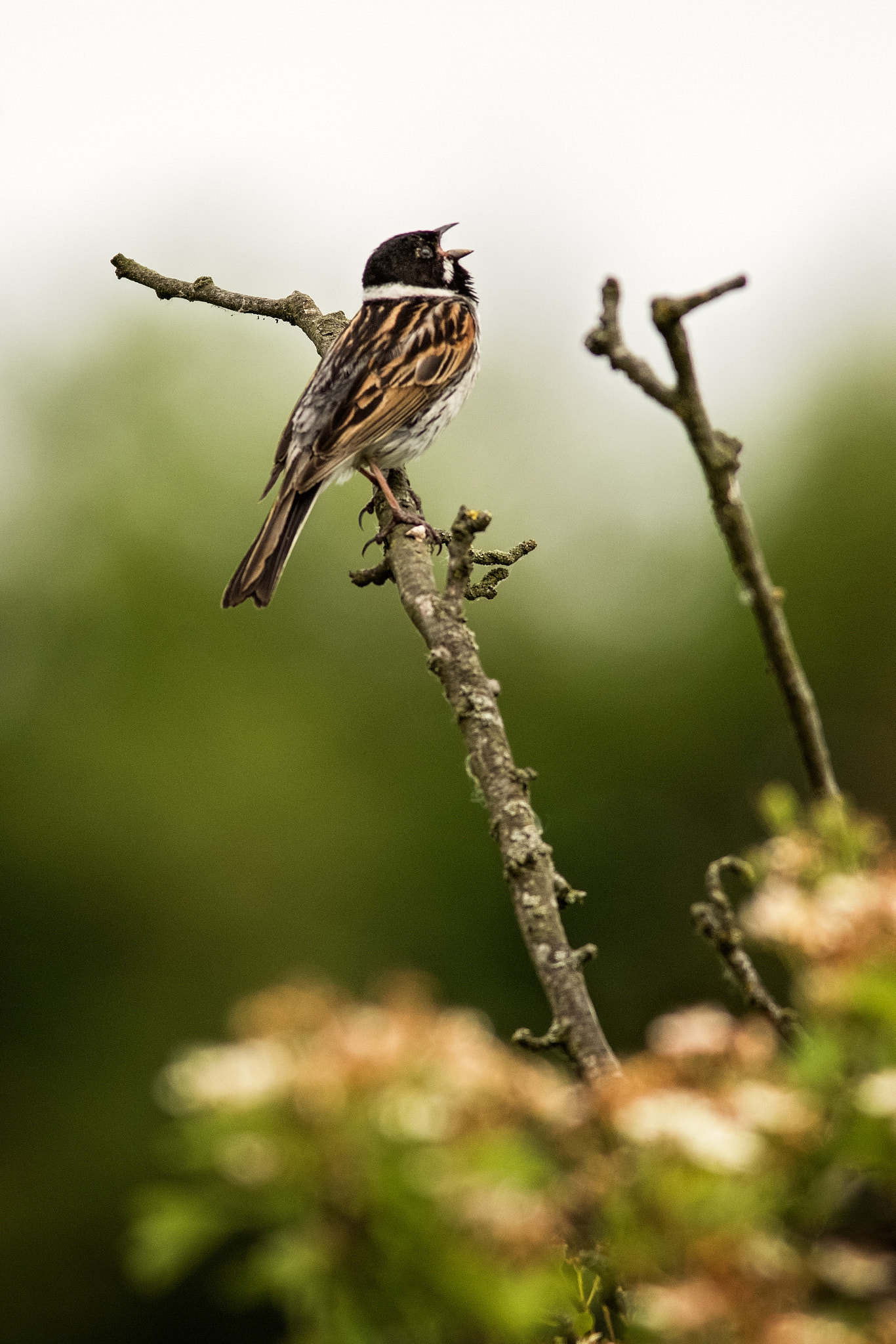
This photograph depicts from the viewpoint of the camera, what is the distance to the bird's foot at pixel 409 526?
11.7 feet

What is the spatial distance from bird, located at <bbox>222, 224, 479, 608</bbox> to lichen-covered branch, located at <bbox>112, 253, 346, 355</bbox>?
8cm

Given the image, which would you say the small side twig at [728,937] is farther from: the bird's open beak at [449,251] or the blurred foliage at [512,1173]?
the bird's open beak at [449,251]

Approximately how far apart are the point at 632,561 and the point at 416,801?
13.7ft

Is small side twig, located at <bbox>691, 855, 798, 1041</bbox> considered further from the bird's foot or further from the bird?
the bird

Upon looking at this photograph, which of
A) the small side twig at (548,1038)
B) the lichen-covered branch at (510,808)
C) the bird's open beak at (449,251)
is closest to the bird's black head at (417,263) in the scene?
the bird's open beak at (449,251)

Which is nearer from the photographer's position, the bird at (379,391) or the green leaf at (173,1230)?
the green leaf at (173,1230)

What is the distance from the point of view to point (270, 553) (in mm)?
4613

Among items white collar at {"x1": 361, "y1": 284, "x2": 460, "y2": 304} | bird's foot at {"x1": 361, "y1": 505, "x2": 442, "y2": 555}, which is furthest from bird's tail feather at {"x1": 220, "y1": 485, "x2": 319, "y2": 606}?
white collar at {"x1": 361, "y1": 284, "x2": 460, "y2": 304}

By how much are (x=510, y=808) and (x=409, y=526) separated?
1636 millimetres

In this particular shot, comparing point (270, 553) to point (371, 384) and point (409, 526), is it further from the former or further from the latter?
point (371, 384)

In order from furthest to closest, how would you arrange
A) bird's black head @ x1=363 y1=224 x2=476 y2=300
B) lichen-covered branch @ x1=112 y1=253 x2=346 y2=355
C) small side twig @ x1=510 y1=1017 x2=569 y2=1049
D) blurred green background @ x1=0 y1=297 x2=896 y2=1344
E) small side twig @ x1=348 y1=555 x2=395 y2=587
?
1. blurred green background @ x1=0 y1=297 x2=896 y2=1344
2. bird's black head @ x1=363 y1=224 x2=476 y2=300
3. lichen-covered branch @ x1=112 y1=253 x2=346 y2=355
4. small side twig @ x1=348 y1=555 x2=395 y2=587
5. small side twig @ x1=510 y1=1017 x2=569 y2=1049

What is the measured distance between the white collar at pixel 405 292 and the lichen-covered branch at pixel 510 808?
3637mm

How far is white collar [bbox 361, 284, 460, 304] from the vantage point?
21.0 feet

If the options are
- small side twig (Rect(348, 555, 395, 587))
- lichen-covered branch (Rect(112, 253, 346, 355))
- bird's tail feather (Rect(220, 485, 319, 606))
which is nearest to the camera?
small side twig (Rect(348, 555, 395, 587))
